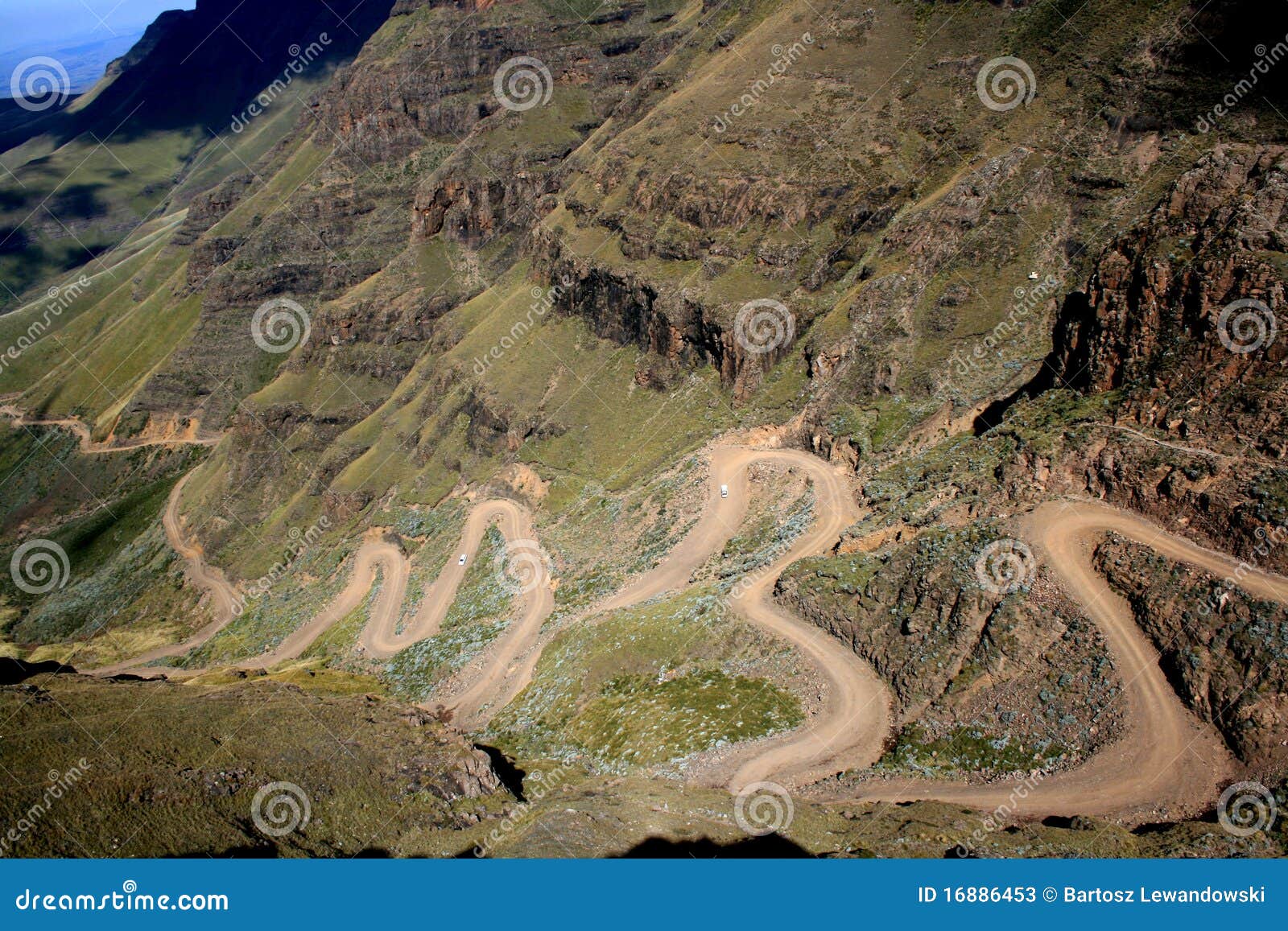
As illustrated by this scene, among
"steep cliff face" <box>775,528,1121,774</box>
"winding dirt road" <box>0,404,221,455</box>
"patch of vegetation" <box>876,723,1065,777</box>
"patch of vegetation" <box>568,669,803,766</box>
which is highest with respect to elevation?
"steep cliff face" <box>775,528,1121,774</box>

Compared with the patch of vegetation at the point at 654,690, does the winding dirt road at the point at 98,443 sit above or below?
below

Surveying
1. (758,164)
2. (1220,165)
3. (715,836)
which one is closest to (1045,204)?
(1220,165)

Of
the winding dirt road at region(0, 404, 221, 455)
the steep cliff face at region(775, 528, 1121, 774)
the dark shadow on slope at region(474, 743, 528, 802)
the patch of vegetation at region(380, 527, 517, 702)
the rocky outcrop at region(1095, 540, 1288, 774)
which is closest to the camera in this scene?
the rocky outcrop at region(1095, 540, 1288, 774)

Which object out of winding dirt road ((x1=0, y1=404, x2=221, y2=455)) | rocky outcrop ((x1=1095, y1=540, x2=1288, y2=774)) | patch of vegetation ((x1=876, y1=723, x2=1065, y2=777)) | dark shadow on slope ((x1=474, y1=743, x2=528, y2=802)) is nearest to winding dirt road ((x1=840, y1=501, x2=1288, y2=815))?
rocky outcrop ((x1=1095, y1=540, x2=1288, y2=774))

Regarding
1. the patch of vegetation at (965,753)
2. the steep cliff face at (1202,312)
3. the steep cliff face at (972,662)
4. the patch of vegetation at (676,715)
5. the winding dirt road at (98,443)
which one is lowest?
the winding dirt road at (98,443)

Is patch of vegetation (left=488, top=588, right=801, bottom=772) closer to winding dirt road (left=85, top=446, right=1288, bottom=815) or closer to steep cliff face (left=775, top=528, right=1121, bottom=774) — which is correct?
winding dirt road (left=85, top=446, right=1288, bottom=815)

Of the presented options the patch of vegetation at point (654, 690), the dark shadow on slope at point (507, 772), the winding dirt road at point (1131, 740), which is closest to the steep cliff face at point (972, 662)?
the winding dirt road at point (1131, 740)

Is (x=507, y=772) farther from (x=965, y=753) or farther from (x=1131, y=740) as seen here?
(x=1131, y=740)

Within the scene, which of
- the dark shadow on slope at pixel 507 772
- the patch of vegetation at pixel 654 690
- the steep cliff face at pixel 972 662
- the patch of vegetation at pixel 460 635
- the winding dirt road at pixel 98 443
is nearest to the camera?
the steep cliff face at pixel 972 662

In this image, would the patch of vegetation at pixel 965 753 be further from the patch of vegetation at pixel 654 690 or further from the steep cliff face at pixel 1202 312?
the steep cliff face at pixel 1202 312
